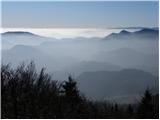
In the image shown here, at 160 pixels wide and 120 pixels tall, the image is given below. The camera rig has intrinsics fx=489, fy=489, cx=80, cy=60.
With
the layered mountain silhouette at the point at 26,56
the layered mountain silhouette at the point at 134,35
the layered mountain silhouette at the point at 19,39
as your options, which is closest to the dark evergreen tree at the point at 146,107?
the layered mountain silhouette at the point at 134,35

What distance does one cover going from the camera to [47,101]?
16.3 feet

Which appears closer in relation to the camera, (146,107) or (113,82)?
(146,107)

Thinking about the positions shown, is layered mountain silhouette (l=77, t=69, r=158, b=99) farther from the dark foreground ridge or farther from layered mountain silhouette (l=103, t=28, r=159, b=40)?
layered mountain silhouette (l=103, t=28, r=159, b=40)

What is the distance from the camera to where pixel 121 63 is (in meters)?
4.90

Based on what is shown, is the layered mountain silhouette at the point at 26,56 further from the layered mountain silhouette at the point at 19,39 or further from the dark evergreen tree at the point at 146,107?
the dark evergreen tree at the point at 146,107

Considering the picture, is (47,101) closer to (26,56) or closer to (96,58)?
(26,56)

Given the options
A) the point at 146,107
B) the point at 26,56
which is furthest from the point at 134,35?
the point at 26,56

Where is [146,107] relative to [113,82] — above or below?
below

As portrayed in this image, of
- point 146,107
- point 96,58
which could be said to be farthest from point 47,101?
point 146,107

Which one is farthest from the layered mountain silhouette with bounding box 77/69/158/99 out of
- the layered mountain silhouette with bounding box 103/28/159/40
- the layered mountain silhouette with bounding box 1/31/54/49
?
the layered mountain silhouette with bounding box 1/31/54/49

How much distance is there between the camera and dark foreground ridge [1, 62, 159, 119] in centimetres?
475

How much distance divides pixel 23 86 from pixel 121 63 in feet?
3.34

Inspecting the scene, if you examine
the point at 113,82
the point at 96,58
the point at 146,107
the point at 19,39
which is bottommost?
the point at 146,107

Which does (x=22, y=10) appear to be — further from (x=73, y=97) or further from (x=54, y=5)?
(x=73, y=97)
